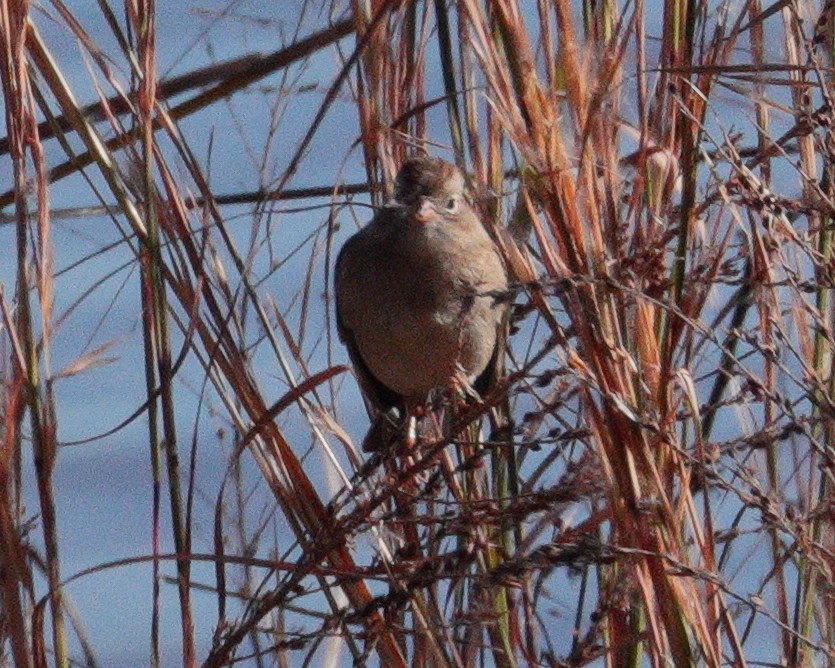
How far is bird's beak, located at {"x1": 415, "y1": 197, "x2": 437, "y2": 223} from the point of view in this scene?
3.18 m

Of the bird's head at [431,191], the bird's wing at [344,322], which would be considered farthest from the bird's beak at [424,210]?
the bird's wing at [344,322]

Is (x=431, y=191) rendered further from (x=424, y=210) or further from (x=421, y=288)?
(x=421, y=288)

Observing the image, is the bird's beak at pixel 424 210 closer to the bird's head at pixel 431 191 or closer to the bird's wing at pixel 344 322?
the bird's head at pixel 431 191

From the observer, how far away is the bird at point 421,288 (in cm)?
314

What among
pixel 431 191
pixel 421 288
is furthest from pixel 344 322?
pixel 431 191

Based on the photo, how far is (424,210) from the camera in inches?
126

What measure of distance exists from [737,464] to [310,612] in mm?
608

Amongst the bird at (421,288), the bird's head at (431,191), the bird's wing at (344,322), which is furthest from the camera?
the bird's wing at (344,322)

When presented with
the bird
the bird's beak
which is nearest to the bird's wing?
the bird

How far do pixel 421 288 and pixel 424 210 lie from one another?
0.17m

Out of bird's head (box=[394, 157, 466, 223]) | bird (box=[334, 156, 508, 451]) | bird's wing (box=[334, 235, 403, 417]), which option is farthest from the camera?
bird's wing (box=[334, 235, 403, 417])

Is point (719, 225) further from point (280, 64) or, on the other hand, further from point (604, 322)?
point (280, 64)

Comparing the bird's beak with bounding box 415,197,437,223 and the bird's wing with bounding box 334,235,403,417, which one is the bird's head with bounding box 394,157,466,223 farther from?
the bird's wing with bounding box 334,235,403,417

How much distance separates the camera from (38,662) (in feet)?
5.93
